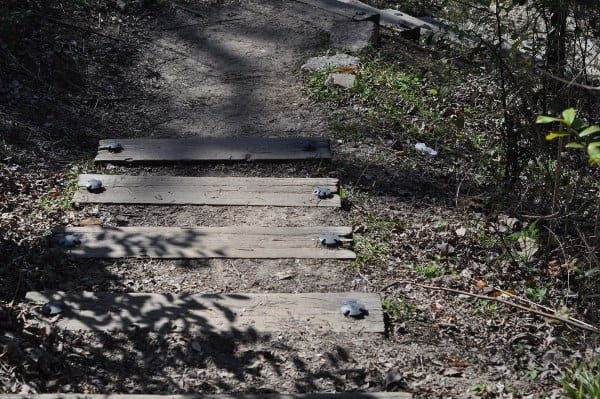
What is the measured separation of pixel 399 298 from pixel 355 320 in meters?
0.50

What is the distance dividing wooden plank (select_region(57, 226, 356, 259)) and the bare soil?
88 millimetres

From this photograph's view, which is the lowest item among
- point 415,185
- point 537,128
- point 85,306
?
point 85,306

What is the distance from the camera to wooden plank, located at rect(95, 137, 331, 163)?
621cm

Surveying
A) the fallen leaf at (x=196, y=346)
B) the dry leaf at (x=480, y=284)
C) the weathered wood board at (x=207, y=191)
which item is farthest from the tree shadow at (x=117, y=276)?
the dry leaf at (x=480, y=284)

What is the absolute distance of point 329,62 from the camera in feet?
26.1

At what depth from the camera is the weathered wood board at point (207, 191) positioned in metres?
5.68

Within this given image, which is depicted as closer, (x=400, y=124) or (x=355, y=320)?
(x=355, y=320)

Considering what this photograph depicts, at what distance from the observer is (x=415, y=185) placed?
619 cm

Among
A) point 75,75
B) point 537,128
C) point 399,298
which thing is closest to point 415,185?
point 537,128

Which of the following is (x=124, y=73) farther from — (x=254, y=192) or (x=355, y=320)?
(x=355, y=320)

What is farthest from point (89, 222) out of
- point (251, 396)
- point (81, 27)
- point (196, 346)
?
point (81, 27)

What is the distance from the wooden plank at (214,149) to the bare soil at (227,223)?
9 cm

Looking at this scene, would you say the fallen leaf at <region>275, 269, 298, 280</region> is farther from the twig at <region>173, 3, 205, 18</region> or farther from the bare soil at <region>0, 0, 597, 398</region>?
the twig at <region>173, 3, 205, 18</region>

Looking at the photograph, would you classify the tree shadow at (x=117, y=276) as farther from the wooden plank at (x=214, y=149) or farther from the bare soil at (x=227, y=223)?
the wooden plank at (x=214, y=149)
